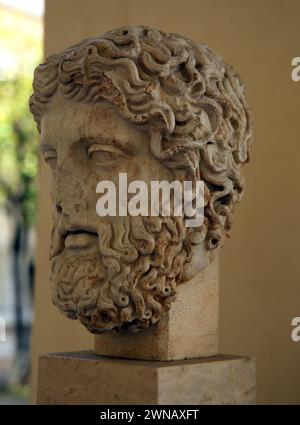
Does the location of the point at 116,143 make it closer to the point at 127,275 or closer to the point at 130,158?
the point at 130,158

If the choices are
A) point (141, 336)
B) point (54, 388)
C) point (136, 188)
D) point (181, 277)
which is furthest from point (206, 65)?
point (54, 388)

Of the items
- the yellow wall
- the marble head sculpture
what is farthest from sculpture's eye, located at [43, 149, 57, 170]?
the yellow wall

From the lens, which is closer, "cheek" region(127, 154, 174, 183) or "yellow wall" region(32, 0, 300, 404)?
"cheek" region(127, 154, 174, 183)

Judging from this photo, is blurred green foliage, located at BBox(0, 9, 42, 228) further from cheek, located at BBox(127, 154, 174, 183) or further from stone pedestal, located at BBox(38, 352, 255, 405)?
cheek, located at BBox(127, 154, 174, 183)

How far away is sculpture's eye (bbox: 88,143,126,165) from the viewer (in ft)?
10.7

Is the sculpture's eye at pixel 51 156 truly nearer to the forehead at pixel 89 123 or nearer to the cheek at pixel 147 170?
the forehead at pixel 89 123

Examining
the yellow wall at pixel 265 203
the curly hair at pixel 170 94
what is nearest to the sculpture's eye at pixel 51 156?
the curly hair at pixel 170 94

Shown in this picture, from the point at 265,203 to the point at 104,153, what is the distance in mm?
1430

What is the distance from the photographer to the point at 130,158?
328cm

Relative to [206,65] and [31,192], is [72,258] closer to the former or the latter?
[206,65]

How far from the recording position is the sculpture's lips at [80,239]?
3.30 meters

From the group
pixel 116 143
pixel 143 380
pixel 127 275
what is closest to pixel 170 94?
pixel 116 143

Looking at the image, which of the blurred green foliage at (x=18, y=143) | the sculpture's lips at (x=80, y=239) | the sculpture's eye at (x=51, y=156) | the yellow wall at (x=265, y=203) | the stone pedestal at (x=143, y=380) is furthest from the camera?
the blurred green foliage at (x=18, y=143)

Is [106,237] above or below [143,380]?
above
